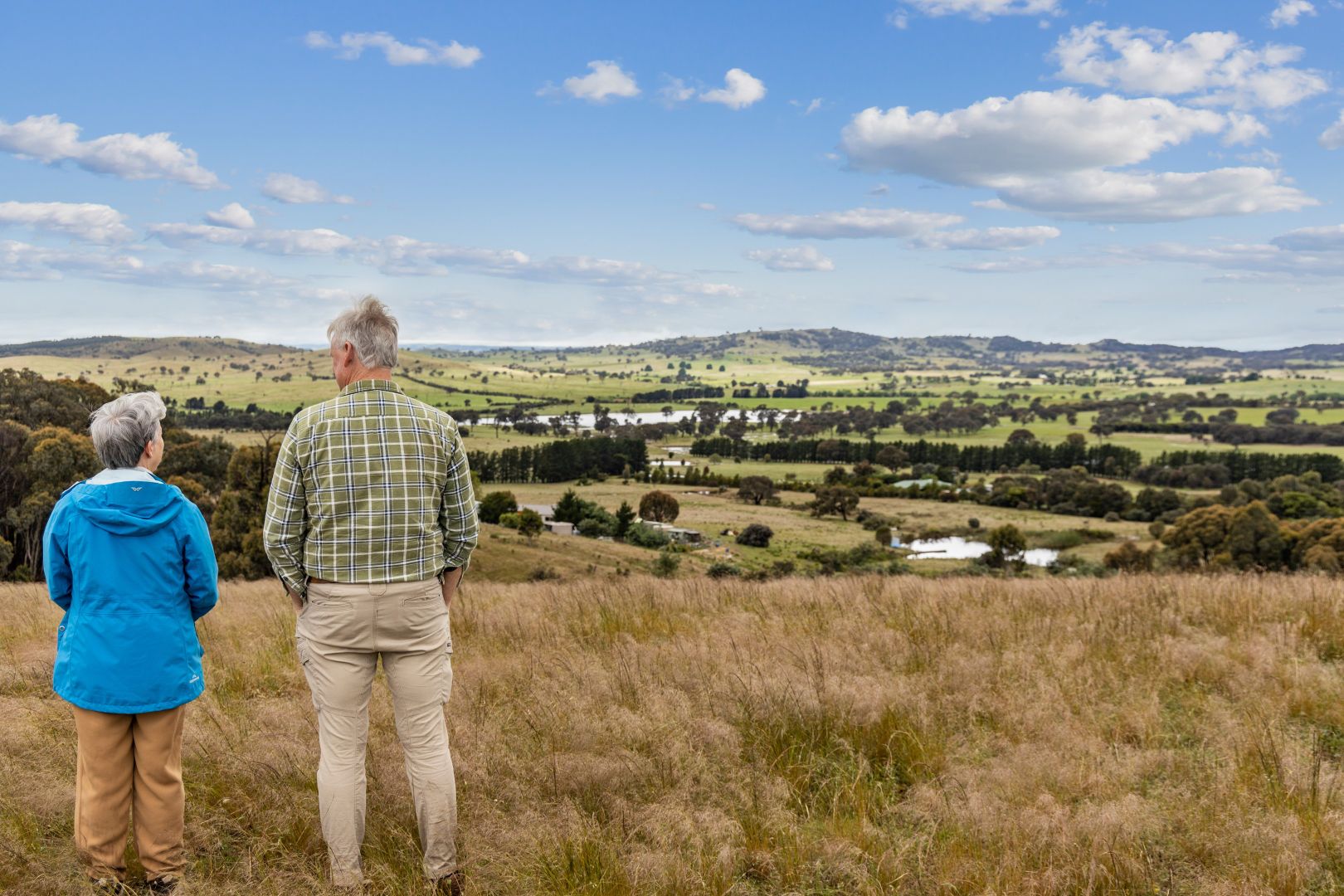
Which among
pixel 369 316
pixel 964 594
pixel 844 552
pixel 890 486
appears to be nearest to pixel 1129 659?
pixel 964 594

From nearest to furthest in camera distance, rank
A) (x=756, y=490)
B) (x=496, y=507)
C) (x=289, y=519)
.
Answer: (x=289, y=519) < (x=496, y=507) < (x=756, y=490)

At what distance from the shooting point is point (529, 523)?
7256 centimetres

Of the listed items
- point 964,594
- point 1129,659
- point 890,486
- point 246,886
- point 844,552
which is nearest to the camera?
point 246,886

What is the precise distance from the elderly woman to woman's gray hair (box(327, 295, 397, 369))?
0.77 m

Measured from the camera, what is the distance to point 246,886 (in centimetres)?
316

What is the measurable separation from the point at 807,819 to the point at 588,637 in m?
3.28

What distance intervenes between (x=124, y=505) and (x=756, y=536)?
78.5 m

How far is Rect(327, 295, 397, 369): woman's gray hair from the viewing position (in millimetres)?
3482

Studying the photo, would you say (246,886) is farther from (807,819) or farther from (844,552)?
(844,552)

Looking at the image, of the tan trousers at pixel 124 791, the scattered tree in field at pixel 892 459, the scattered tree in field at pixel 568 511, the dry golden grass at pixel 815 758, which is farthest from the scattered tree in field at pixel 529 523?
the scattered tree in field at pixel 892 459

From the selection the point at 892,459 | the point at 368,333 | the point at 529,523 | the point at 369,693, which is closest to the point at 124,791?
the point at 369,693

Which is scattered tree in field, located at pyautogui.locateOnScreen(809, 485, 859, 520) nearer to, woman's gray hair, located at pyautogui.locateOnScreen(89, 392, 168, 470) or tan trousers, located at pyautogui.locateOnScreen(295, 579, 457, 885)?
tan trousers, located at pyautogui.locateOnScreen(295, 579, 457, 885)

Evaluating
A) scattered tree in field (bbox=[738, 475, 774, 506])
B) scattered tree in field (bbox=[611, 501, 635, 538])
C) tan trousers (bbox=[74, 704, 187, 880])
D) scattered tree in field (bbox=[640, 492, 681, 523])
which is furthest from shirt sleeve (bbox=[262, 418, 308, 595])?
scattered tree in field (bbox=[738, 475, 774, 506])

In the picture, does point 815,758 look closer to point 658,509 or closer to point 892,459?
point 658,509
